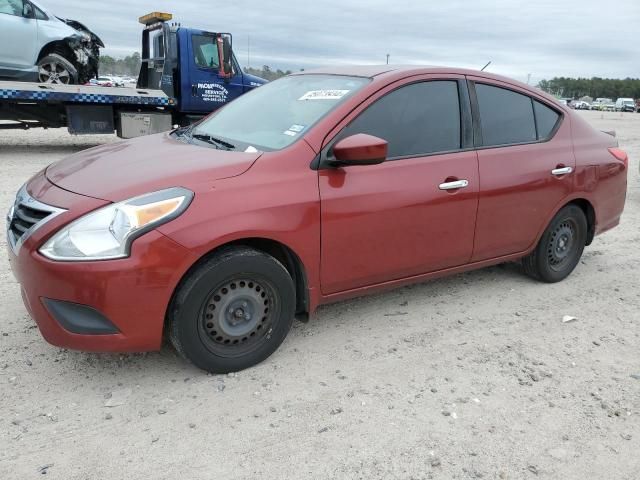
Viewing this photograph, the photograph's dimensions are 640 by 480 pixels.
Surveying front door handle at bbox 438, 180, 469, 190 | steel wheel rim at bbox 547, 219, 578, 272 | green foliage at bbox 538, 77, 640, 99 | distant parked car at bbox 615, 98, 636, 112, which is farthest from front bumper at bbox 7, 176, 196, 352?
green foliage at bbox 538, 77, 640, 99

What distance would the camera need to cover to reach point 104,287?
2.61 m

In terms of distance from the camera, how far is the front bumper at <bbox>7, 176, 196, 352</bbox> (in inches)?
103

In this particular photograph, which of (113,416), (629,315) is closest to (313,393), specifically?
(113,416)

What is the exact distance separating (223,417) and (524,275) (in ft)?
10.2

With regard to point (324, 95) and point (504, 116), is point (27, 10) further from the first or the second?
point (504, 116)

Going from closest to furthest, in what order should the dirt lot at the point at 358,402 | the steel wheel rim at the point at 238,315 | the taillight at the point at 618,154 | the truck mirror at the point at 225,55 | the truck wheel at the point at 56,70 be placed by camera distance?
the dirt lot at the point at 358,402, the steel wheel rim at the point at 238,315, the taillight at the point at 618,154, the truck wheel at the point at 56,70, the truck mirror at the point at 225,55

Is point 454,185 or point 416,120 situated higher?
point 416,120

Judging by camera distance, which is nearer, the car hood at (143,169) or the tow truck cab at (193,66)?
the car hood at (143,169)

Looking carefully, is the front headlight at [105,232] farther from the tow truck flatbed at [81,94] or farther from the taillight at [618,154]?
the tow truck flatbed at [81,94]

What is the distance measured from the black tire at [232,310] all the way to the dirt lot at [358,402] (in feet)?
0.45

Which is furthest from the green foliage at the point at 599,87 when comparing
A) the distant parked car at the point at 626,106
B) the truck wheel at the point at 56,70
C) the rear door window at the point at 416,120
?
the rear door window at the point at 416,120

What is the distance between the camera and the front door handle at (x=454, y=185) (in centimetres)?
367

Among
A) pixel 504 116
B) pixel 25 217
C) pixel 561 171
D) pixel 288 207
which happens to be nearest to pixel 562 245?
pixel 561 171

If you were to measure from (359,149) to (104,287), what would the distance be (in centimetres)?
146
